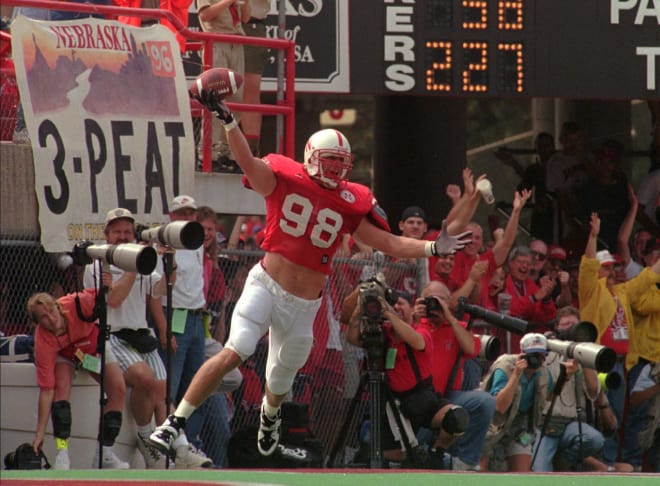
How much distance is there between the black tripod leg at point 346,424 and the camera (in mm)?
12117

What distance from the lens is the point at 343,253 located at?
44.9ft

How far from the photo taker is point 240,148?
32.3 feet

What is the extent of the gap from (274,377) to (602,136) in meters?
9.08

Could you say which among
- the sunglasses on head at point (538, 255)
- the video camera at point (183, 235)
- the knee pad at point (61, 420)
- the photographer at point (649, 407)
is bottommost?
the photographer at point (649, 407)

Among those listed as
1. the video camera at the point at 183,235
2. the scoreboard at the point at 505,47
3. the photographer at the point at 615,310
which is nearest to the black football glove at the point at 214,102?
the video camera at the point at 183,235

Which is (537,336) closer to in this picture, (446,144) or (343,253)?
(343,253)

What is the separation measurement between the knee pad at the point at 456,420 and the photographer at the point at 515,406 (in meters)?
0.56

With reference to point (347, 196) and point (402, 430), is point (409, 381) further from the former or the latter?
point (347, 196)

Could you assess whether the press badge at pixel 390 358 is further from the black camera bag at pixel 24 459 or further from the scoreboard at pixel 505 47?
the scoreboard at pixel 505 47

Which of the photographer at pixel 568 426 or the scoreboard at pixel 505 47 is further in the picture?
the scoreboard at pixel 505 47

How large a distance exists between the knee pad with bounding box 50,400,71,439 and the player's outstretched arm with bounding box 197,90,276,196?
219cm

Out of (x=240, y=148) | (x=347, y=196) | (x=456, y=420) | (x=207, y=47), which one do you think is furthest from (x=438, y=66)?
(x=240, y=148)

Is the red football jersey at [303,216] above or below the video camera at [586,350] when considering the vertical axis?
above

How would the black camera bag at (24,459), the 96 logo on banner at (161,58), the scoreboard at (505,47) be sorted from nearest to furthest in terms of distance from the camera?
the black camera bag at (24,459)
the 96 logo on banner at (161,58)
the scoreboard at (505,47)
